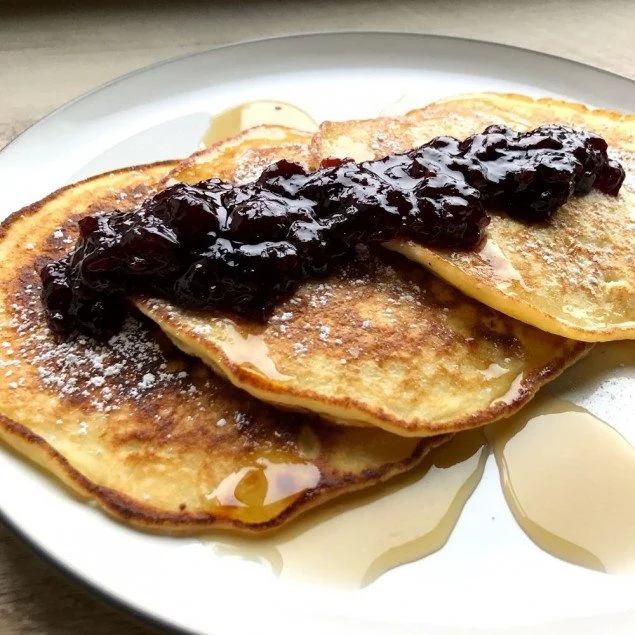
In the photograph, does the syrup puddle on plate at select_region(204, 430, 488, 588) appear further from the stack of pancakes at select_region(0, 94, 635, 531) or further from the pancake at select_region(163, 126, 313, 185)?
the pancake at select_region(163, 126, 313, 185)

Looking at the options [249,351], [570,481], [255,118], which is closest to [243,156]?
[255,118]

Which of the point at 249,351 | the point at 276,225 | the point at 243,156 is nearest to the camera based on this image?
the point at 249,351

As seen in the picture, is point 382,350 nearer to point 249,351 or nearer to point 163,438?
point 249,351

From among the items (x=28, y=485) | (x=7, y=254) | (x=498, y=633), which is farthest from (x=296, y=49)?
(x=498, y=633)

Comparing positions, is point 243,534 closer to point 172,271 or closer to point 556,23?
point 172,271

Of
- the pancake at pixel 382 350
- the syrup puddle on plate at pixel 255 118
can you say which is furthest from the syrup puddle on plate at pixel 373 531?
the syrup puddle on plate at pixel 255 118

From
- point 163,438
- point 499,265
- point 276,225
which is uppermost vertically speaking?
point 276,225

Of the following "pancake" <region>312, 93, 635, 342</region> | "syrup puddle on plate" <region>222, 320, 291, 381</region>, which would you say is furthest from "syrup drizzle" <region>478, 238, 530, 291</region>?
"syrup puddle on plate" <region>222, 320, 291, 381</region>

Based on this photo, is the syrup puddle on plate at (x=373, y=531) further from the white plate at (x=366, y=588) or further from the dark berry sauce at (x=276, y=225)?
the dark berry sauce at (x=276, y=225)
